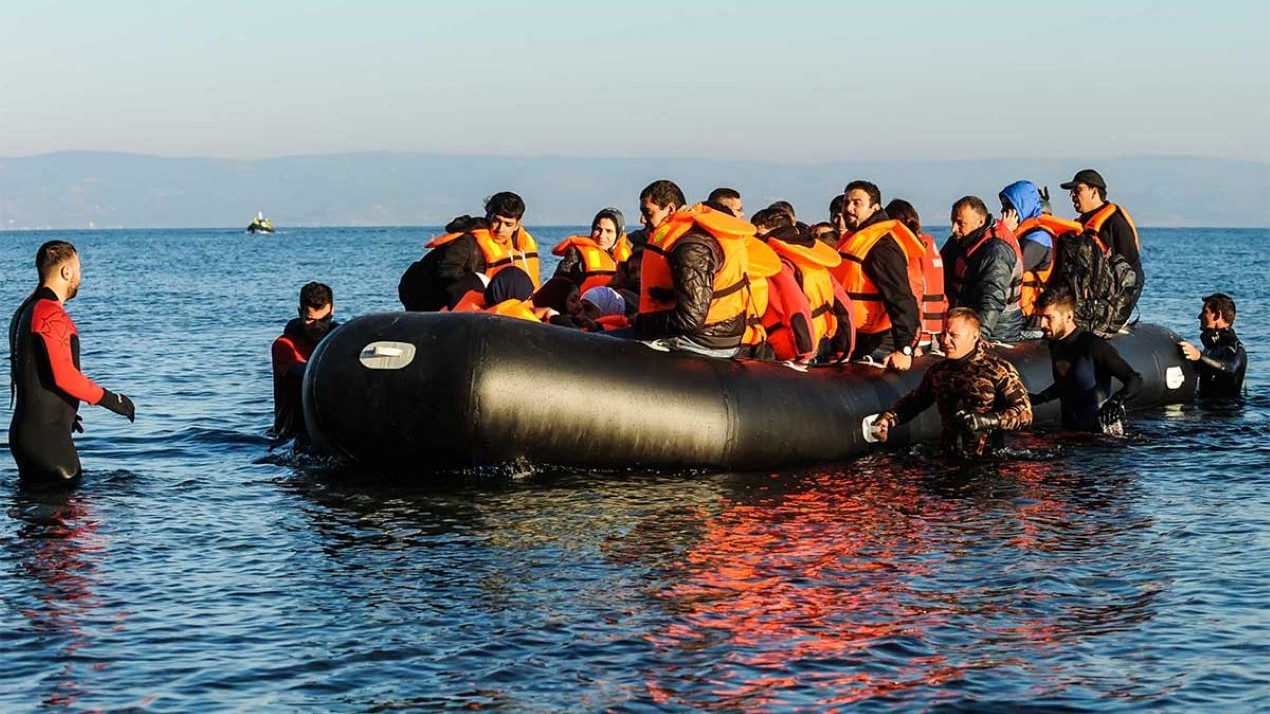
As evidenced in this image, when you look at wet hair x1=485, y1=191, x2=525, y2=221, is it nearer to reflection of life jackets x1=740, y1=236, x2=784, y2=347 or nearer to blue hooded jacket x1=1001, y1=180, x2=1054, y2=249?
reflection of life jackets x1=740, y1=236, x2=784, y2=347

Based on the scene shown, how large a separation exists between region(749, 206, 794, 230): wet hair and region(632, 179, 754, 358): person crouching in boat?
39.4 inches

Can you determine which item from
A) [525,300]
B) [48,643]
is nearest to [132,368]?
[525,300]

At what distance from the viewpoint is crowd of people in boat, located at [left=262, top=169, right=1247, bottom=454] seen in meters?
10.9

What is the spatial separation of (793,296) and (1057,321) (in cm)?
217

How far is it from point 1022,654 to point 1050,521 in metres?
2.95

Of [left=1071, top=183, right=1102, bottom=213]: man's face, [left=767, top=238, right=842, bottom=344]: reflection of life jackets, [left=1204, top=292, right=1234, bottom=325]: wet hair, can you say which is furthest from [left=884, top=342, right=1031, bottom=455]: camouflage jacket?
[left=1204, top=292, right=1234, bottom=325]: wet hair

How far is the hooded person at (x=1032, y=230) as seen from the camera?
14.3 meters

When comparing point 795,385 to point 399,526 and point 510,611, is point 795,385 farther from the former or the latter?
point 510,611

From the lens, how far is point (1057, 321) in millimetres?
12164

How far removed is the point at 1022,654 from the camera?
23.0ft

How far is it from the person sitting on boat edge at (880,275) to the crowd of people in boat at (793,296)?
0.01 metres

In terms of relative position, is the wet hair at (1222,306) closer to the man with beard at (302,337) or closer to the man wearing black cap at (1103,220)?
the man wearing black cap at (1103,220)

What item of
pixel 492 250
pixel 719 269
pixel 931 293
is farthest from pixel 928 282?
pixel 492 250

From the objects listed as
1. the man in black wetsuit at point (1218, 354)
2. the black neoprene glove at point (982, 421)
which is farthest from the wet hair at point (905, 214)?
the man in black wetsuit at point (1218, 354)
